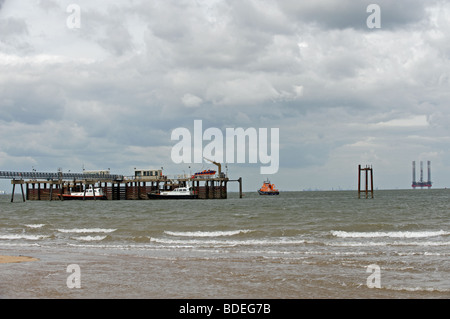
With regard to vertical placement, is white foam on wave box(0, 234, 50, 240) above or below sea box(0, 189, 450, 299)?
below

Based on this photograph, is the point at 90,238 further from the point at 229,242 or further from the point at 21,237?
the point at 229,242

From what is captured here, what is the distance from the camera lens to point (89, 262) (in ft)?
54.6

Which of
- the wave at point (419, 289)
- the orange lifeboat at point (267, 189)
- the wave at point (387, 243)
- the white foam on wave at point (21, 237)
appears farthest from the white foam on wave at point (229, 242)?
the orange lifeboat at point (267, 189)

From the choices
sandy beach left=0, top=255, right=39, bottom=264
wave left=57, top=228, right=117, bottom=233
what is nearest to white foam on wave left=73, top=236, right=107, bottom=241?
wave left=57, top=228, right=117, bottom=233

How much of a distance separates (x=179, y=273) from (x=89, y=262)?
4220 millimetres

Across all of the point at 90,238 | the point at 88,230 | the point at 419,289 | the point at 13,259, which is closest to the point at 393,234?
the point at 419,289

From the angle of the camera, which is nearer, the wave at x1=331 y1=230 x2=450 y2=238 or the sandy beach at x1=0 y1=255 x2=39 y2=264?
the sandy beach at x1=0 y1=255 x2=39 y2=264

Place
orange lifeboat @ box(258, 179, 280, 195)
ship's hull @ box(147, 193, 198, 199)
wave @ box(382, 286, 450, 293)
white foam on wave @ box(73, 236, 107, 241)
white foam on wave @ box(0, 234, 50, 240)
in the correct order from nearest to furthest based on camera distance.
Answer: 1. wave @ box(382, 286, 450, 293)
2. white foam on wave @ box(73, 236, 107, 241)
3. white foam on wave @ box(0, 234, 50, 240)
4. ship's hull @ box(147, 193, 198, 199)
5. orange lifeboat @ box(258, 179, 280, 195)

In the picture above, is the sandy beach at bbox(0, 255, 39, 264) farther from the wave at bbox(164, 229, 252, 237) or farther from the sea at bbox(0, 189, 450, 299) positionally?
the wave at bbox(164, 229, 252, 237)
